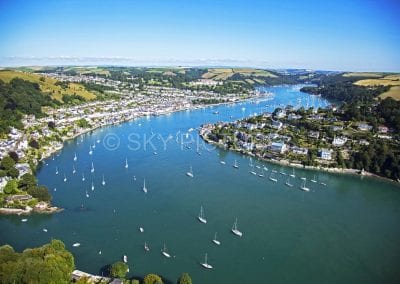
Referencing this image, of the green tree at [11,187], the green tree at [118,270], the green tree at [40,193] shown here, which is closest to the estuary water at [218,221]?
the green tree at [118,270]

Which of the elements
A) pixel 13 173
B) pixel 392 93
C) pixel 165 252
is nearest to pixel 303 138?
pixel 165 252

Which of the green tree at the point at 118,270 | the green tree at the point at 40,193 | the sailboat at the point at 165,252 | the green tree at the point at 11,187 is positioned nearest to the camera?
the green tree at the point at 118,270

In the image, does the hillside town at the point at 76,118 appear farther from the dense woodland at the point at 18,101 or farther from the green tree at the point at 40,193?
the dense woodland at the point at 18,101

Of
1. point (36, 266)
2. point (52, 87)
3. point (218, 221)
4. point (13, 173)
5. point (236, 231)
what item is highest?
point (52, 87)

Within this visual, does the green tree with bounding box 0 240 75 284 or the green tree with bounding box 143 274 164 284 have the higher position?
the green tree with bounding box 0 240 75 284

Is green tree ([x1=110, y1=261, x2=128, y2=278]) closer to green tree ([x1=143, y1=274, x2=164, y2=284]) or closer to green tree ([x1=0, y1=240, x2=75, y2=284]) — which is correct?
green tree ([x1=143, y1=274, x2=164, y2=284])

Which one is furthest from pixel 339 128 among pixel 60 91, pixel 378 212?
pixel 60 91

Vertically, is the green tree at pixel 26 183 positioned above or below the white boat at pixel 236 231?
above

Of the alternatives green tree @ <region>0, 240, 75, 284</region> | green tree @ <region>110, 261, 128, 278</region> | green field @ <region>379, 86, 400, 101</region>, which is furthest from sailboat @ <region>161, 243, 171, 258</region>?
green field @ <region>379, 86, 400, 101</region>

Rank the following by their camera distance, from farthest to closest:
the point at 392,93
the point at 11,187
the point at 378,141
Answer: the point at 392,93 < the point at 378,141 < the point at 11,187

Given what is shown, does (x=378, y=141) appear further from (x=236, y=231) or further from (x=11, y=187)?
(x=11, y=187)
